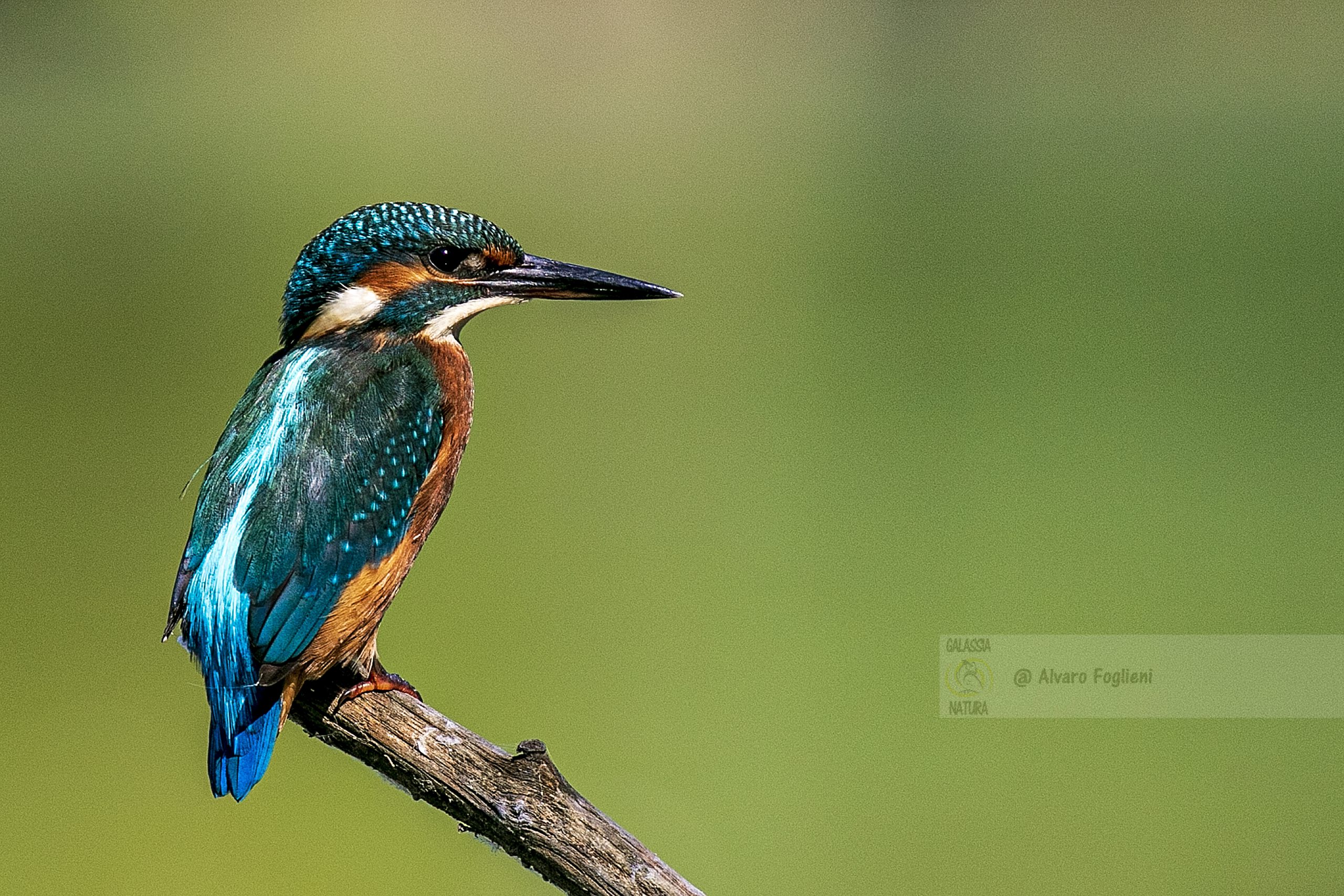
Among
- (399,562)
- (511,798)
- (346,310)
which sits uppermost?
(346,310)

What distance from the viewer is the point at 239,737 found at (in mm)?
807

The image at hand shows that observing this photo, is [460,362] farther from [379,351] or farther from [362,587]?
[362,587]

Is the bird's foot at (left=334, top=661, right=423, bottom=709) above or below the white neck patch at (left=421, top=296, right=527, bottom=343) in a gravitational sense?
below

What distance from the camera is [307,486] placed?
0.85m

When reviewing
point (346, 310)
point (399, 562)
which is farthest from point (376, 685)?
point (346, 310)

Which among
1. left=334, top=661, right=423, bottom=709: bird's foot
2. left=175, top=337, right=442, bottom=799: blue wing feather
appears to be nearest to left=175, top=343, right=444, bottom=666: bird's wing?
left=175, top=337, right=442, bottom=799: blue wing feather

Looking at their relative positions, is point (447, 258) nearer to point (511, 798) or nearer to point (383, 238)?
point (383, 238)

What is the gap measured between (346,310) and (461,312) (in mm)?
90

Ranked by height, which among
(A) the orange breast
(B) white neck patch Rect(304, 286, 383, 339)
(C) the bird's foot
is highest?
(B) white neck patch Rect(304, 286, 383, 339)

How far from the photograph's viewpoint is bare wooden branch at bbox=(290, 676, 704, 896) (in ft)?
2.90

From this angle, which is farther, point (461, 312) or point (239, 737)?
point (461, 312)

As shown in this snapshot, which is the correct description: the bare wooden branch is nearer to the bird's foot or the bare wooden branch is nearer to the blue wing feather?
the bird's foot

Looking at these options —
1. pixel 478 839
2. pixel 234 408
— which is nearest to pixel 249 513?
pixel 234 408

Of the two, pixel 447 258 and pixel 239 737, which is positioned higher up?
pixel 447 258
